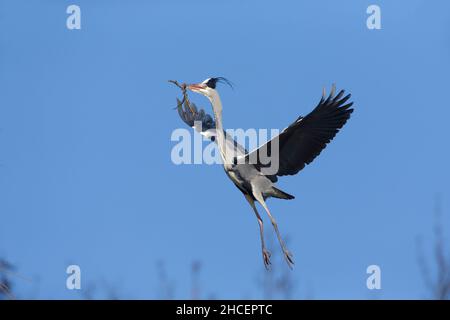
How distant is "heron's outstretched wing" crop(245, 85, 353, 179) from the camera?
8219mm

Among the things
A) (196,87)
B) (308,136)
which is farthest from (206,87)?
(308,136)

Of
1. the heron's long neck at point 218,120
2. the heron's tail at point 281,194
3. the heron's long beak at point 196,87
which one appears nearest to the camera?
the heron's long neck at point 218,120

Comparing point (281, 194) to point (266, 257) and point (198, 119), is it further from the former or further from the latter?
point (198, 119)

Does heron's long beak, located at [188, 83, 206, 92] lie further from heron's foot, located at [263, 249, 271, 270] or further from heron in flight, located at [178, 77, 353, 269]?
heron's foot, located at [263, 249, 271, 270]

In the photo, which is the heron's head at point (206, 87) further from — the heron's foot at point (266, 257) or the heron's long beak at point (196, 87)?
the heron's foot at point (266, 257)

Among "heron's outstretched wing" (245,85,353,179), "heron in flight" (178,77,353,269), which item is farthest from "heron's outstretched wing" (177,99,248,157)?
"heron's outstretched wing" (245,85,353,179)

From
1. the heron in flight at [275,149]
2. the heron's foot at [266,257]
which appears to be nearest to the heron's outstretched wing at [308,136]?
the heron in flight at [275,149]

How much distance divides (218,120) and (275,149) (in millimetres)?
847

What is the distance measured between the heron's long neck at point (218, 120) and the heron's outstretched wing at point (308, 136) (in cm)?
34

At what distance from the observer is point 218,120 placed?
890 cm

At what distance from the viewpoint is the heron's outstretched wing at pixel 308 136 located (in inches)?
324
